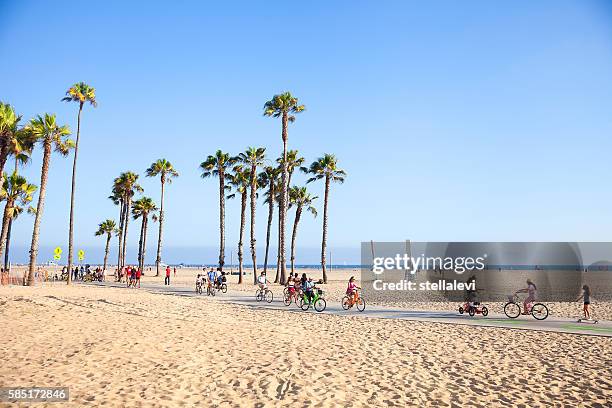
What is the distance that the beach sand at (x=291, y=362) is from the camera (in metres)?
8.26

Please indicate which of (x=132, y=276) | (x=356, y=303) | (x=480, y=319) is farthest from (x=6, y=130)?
(x=480, y=319)

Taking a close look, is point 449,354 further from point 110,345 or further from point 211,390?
point 110,345

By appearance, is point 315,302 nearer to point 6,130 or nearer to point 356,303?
point 356,303

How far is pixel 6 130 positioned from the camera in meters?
29.0

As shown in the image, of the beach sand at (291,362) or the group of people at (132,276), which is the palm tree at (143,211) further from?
the beach sand at (291,362)

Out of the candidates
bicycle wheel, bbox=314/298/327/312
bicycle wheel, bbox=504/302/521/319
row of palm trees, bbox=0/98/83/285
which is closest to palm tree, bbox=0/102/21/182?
row of palm trees, bbox=0/98/83/285

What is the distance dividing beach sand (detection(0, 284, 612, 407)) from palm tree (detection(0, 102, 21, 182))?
17.1 m

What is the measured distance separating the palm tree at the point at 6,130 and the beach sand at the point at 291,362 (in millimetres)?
17132

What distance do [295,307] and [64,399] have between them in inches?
693

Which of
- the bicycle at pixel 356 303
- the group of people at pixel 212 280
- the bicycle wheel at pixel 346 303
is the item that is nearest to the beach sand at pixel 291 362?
the bicycle at pixel 356 303

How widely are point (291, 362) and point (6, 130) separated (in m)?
28.6

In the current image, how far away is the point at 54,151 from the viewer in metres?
34.7

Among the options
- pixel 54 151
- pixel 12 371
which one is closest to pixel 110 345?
pixel 12 371

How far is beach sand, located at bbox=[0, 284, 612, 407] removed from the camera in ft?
27.1
